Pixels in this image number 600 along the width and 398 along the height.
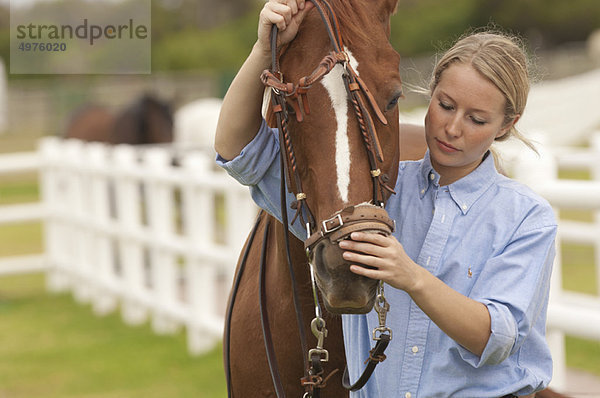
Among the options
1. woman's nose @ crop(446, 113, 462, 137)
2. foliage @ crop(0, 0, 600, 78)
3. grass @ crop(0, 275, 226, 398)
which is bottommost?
grass @ crop(0, 275, 226, 398)

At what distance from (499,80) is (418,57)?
2855 cm

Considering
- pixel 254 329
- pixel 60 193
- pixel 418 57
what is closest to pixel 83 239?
pixel 60 193

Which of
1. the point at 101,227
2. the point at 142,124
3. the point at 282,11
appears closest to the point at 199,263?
the point at 101,227

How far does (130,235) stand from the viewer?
23.7ft

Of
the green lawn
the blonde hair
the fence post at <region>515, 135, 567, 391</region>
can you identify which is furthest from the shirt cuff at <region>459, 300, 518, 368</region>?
the green lawn

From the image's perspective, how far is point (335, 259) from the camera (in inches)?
61.4

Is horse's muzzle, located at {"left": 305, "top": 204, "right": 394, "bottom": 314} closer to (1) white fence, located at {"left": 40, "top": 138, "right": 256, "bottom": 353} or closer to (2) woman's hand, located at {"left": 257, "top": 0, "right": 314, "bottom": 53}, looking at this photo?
(2) woman's hand, located at {"left": 257, "top": 0, "right": 314, "bottom": 53}

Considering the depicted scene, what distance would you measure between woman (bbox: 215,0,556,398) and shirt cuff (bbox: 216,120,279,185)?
0.10 meters

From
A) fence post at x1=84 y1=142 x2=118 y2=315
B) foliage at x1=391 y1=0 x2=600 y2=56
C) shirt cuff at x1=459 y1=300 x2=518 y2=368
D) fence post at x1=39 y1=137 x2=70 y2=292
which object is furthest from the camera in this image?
foliage at x1=391 y1=0 x2=600 y2=56

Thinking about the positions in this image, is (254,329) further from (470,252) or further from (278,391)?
(470,252)

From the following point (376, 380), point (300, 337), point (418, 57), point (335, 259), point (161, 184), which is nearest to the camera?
point (335, 259)

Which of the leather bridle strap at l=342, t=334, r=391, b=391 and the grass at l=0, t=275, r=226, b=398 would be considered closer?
the leather bridle strap at l=342, t=334, r=391, b=391

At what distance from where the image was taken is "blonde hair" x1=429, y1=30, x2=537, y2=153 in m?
1.77

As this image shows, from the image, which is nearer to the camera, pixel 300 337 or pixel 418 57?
pixel 300 337
